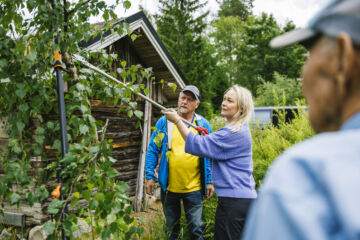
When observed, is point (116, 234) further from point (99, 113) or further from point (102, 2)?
point (99, 113)

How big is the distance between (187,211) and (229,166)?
33.1 inches

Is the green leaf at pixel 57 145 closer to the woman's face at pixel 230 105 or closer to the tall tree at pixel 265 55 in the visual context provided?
the woman's face at pixel 230 105

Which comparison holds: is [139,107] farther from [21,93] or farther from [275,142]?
[21,93]

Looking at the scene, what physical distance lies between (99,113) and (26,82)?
4.07 metres

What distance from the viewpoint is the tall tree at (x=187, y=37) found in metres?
17.8

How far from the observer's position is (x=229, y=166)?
242 cm

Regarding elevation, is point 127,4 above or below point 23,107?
above

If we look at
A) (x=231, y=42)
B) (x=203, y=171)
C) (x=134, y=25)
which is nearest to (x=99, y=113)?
(x=134, y=25)

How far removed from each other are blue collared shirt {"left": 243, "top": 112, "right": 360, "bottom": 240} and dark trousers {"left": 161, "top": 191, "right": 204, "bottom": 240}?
2.51 m

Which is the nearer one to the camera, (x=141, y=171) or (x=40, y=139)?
(x=40, y=139)

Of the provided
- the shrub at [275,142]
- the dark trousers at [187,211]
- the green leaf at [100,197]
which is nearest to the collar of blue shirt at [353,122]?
the green leaf at [100,197]

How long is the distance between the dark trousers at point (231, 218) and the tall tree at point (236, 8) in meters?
30.8

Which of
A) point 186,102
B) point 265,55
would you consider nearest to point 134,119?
point 186,102

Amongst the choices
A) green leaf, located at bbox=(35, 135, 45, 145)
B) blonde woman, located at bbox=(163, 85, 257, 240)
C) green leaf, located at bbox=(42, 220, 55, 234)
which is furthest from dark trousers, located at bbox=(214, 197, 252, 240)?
green leaf, located at bbox=(35, 135, 45, 145)
